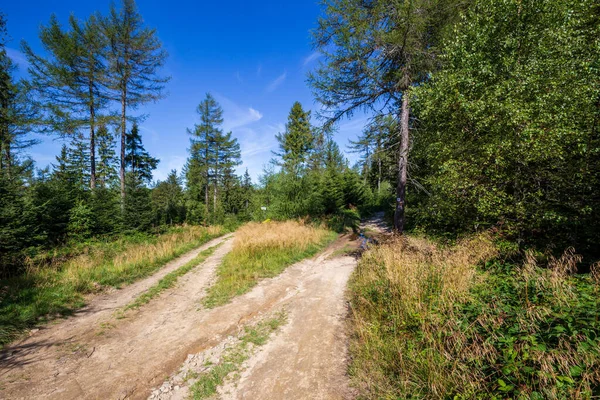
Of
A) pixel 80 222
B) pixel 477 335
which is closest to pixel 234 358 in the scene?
pixel 477 335

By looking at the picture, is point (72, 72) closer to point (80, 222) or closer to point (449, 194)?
point (80, 222)

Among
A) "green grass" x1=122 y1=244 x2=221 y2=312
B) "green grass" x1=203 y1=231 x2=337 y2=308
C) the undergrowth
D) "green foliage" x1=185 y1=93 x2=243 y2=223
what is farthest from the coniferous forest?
→ "green foliage" x1=185 y1=93 x2=243 y2=223

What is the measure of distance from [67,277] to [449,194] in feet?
39.7

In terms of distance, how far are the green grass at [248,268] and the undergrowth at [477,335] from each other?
3785 mm

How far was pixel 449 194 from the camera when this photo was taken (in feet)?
20.6

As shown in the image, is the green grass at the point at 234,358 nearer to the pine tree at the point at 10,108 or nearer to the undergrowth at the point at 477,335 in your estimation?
the undergrowth at the point at 477,335

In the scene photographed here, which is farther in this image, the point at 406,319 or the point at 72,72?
the point at 72,72

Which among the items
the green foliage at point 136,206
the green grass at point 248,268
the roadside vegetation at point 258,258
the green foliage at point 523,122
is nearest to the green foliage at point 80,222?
the green foliage at point 136,206

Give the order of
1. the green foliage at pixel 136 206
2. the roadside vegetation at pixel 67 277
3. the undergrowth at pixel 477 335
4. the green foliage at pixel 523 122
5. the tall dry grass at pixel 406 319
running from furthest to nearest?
the green foliage at pixel 136 206, the roadside vegetation at pixel 67 277, the green foliage at pixel 523 122, the tall dry grass at pixel 406 319, the undergrowth at pixel 477 335

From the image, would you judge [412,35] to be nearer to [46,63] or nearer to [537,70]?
[537,70]

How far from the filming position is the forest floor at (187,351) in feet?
10.5

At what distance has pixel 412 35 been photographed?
7930 millimetres

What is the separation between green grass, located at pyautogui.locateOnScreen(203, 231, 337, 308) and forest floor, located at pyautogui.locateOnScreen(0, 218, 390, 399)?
0.38 metres

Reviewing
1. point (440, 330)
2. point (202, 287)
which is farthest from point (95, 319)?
point (440, 330)
